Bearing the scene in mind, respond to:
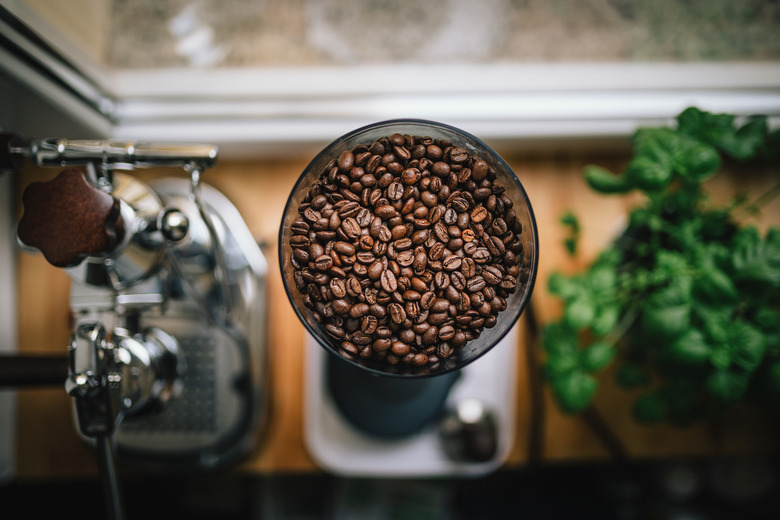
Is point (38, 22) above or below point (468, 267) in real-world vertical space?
above

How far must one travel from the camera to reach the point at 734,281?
56 cm

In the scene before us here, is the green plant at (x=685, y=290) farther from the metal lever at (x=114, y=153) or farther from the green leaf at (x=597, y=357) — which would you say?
the metal lever at (x=114, y=153)

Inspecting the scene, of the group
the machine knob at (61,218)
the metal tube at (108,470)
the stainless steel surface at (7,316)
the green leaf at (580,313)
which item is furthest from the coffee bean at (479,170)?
the stainless steel surface at (7,316)

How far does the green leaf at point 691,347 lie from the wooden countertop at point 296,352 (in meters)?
0.29

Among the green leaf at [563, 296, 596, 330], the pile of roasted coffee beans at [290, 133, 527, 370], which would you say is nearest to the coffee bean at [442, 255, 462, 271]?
the pile of roasted coffee beans at [290, 133, 527, 370]

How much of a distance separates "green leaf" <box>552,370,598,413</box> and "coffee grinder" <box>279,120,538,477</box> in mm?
129

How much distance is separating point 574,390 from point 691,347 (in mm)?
156

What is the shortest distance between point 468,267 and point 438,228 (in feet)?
0.16

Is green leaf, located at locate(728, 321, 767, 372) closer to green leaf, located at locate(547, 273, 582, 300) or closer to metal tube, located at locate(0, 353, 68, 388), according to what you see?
green leaf, located at locate(547, 273, 582, 300)

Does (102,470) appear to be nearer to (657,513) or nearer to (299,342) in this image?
(299,342)

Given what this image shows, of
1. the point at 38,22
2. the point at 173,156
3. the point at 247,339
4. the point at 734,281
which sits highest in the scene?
the point at 38,22

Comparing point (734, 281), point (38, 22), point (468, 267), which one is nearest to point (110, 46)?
point (38, 22)

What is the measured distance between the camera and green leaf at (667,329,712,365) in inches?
20.8

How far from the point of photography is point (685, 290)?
0.56m
